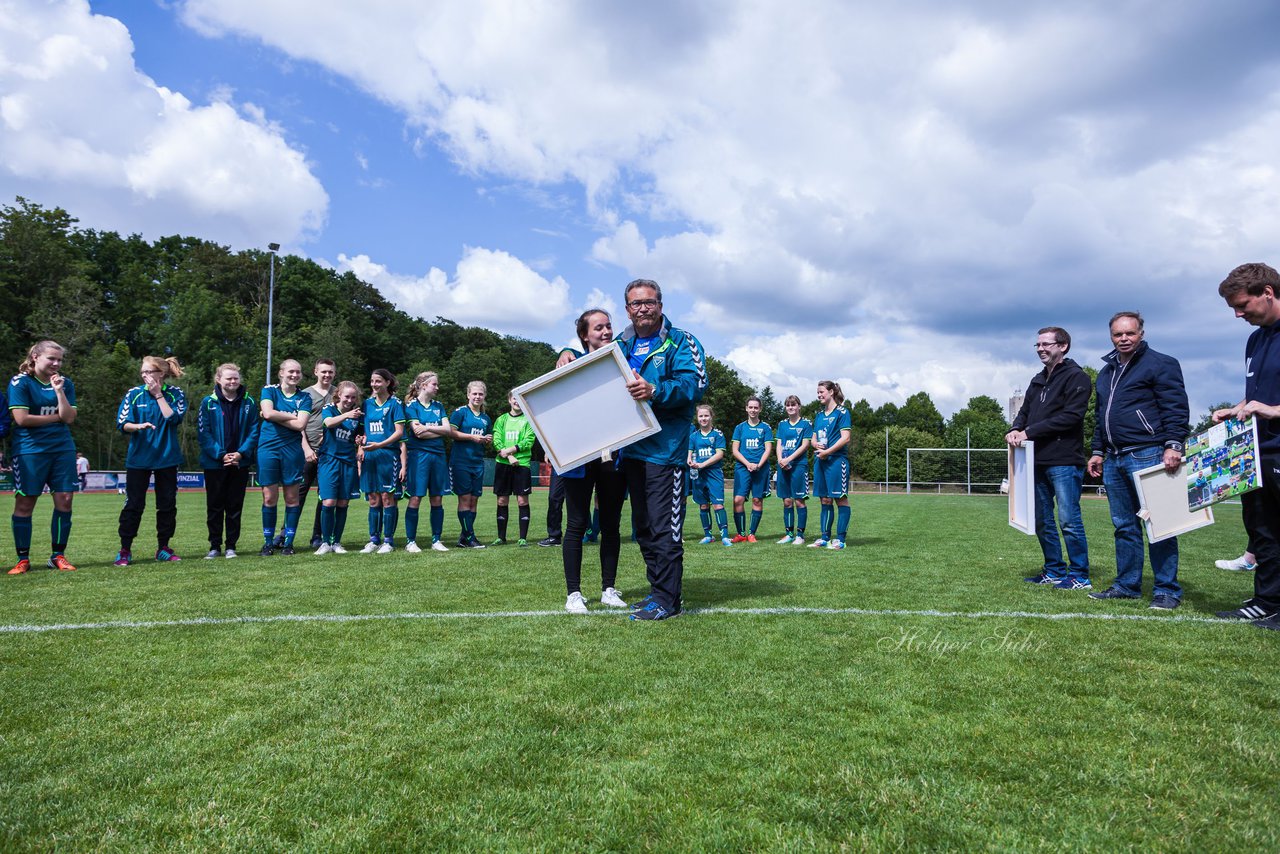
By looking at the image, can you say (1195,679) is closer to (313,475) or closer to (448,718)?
(448,718)

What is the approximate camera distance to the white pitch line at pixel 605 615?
4.72 meters

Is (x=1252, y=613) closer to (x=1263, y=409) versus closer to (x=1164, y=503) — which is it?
(x=1164, y=503)

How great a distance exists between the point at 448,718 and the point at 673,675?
1.07 m

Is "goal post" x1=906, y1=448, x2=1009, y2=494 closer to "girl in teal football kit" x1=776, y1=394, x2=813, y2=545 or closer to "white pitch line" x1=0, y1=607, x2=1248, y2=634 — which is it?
"girl in teal football kit" x1=776, y1=394, x2=813, y2=545

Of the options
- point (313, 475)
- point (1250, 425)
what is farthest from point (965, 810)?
point (313, 475)

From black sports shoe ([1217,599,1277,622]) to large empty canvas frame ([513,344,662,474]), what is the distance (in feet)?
13.1

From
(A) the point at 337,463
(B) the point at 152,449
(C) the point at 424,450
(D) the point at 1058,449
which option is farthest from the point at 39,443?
(D) the point at 1058,449

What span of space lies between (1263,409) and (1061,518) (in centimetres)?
220

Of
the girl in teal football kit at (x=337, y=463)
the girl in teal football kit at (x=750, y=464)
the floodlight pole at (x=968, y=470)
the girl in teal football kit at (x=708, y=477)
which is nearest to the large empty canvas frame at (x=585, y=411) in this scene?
the girl in teal football kit at (x=337, y=463)

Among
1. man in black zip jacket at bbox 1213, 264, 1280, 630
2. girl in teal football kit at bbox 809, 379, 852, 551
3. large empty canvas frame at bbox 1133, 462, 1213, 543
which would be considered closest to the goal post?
girl in teal football kit at bbox 809, 379, 852, 551

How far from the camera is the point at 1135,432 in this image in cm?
582

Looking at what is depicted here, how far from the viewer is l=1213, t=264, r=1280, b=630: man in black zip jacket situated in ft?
15.1

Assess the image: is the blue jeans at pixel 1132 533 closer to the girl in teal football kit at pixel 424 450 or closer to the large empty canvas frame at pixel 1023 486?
the large empty canvas frame at pixel 1023 486

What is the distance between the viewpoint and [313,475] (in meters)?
10.3
